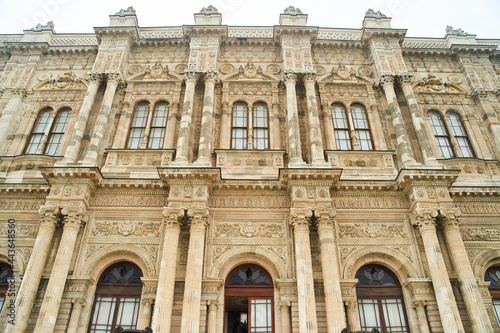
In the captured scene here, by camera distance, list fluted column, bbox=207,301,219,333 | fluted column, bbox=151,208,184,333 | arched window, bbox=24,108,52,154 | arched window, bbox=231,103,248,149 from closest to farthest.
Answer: fluted column, bbox=151,208,184,333 < fluted column, bbox=207,301,219,333 < arched window, bbox=231,103,248,149 < arched window, bbox=24,108,52,154

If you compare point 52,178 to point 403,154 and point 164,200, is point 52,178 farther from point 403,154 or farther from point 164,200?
point 403,154

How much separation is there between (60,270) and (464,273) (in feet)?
36.3

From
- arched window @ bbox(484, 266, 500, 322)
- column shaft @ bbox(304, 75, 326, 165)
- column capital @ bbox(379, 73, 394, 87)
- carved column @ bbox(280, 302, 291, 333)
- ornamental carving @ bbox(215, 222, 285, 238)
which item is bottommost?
carved column @ bbox(280, 302, 291, 333)

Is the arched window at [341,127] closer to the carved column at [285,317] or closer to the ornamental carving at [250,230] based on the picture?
the ornamental carving at [250,230]

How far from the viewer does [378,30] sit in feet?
51.8

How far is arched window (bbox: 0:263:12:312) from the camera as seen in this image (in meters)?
11.0

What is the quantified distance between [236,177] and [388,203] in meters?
4.93

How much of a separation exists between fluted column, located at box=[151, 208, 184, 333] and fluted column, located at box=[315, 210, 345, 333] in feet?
13.4

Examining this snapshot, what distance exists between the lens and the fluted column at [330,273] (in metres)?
9.72

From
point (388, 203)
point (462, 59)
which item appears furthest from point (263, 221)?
point (462, 59)

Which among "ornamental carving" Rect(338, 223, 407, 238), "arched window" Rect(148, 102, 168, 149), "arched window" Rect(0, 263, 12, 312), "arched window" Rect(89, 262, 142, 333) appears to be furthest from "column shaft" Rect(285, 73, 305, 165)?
"arched window" Rect(0, 263, 12, 312)

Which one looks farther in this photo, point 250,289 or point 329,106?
point 329,106

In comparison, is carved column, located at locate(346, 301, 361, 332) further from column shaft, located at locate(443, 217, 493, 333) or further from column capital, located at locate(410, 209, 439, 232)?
column capital, located at locate(410, 209, 439, 232)

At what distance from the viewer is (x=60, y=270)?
408 inches
